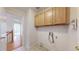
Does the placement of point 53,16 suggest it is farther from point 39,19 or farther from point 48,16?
point 39,19

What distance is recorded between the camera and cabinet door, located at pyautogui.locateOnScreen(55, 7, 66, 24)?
135 centimetres

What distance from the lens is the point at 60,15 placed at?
53.9 inches

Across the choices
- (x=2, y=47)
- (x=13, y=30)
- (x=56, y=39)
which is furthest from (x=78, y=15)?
(x=2, y=47)

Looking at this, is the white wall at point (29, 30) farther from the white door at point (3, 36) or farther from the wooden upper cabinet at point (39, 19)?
the white door at point (3, 36)

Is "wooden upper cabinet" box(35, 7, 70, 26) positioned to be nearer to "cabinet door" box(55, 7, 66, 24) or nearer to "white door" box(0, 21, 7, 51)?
"cabinet door" box(55, 7, 66, 24)

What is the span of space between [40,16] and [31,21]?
0.13 metres

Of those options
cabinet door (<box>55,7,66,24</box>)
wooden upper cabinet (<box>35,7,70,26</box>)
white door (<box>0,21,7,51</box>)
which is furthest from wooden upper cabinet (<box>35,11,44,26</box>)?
white door (<box>0,21,7,51</box>)

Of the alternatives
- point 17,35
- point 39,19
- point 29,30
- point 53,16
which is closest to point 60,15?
point 53,16

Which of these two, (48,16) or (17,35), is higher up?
(48,16)

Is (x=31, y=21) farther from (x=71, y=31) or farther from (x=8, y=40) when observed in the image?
(x=71, y=31)

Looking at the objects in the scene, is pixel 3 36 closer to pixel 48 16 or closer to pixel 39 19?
pixel 39 19

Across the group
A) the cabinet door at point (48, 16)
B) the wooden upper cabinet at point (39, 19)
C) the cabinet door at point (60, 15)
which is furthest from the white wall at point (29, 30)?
the cabinet door at point (60, 15)

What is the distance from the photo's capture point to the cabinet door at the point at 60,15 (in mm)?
1351

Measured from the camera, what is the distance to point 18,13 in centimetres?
137
